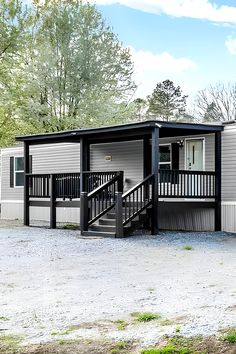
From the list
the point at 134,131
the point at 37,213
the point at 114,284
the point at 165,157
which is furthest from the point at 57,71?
the point at 114,284

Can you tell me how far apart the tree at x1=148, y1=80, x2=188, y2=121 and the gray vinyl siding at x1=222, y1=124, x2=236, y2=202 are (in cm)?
2984

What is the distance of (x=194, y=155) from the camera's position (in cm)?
1603

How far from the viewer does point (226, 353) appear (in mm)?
4520

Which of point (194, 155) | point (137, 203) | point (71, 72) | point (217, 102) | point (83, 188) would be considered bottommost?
point (137, 203)

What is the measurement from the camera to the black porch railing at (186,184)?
14.5 metres

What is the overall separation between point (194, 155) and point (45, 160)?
22.6 ft

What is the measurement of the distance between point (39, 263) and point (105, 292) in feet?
9.55

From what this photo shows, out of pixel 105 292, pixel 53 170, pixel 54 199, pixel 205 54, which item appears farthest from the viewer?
pixel 205 54

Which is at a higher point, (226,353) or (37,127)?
(37,127)

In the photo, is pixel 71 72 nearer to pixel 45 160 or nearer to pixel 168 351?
pixel 45 160

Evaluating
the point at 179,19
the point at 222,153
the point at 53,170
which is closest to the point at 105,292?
the point at 222,153

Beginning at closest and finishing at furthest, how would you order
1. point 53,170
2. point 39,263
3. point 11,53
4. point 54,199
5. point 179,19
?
point 39,263, point 54,199, point 53,170, point 179,19, point 11,53

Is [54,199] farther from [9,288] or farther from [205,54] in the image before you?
[205,54]

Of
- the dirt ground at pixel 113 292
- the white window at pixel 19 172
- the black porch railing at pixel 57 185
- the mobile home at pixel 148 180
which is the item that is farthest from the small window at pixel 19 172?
the dirt ground at pixel 113 292
